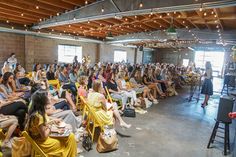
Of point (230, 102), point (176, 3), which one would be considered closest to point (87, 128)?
point (230, 102)

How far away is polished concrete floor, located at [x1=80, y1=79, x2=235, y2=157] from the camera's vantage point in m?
3.39

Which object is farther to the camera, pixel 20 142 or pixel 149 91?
pixel 149 91

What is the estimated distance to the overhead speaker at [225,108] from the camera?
3.40 m

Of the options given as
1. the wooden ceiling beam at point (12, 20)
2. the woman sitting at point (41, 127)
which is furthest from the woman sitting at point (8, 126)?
the wooden ceiling beam at point (12, 20)

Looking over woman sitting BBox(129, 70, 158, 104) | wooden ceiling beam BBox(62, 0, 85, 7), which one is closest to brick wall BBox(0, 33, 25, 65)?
→ wooden ceiling beam BBox(62, 0, 85, 7)

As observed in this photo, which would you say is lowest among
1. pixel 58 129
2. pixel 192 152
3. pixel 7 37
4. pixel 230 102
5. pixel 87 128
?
pixel 192 152

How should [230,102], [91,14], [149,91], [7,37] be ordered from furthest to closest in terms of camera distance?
[7,37] < [149,91] < [91,14] < [230,102]

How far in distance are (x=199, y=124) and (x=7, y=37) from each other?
9.76m

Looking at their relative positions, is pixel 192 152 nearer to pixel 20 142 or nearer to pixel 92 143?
pixel 92 143

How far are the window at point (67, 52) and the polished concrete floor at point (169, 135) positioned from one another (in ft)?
29.3

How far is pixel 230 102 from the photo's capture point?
3.40 meters

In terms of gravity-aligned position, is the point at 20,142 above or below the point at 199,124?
above

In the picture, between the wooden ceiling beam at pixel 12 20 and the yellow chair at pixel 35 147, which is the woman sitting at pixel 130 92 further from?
the wooden ceiling beam at pixel 12 20

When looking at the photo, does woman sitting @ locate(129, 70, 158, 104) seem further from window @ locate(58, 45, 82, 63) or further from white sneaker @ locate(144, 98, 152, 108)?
window @ locate(58, 45, 82, 63)
